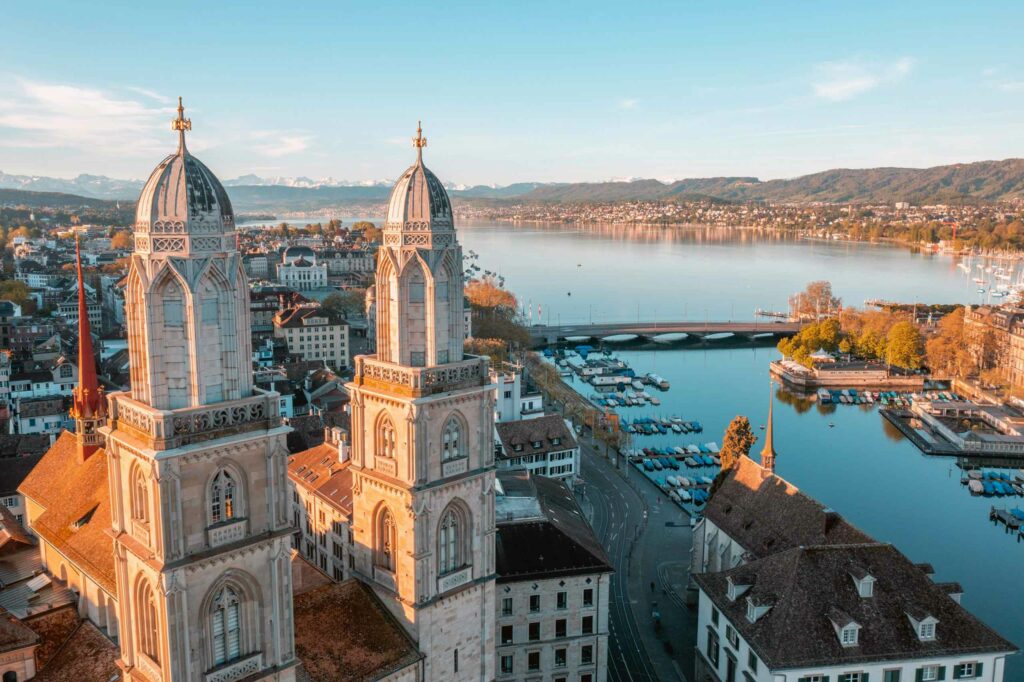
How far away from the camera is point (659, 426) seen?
84.9 m

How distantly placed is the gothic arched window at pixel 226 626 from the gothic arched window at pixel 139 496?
100 inches

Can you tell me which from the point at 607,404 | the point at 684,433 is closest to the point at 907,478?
the point at 684,433

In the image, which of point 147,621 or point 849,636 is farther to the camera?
point 849,636

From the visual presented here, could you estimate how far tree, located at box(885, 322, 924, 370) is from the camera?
110125mm

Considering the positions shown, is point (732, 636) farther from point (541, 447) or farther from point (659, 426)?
point (659, 426)

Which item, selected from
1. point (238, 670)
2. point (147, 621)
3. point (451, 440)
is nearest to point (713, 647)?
point (451, 440)

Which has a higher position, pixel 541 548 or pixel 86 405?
pixel 86 405

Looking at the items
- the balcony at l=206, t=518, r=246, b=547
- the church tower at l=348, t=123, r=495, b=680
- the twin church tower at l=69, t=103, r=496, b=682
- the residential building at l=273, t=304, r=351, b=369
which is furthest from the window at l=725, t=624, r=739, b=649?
the residential building at l=273, t=304, r=351, b=369

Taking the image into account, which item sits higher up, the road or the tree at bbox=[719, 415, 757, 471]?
the tree at bbox=[719, 415, 757, 471]

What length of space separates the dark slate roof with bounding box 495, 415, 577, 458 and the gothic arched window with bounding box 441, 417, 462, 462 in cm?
3329

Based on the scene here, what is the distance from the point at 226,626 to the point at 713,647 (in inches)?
871

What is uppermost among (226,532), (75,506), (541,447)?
(226,532)

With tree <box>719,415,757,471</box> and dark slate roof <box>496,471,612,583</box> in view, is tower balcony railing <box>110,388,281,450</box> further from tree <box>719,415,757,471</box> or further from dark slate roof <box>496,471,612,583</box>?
tree <box>719,415,757,471</box>

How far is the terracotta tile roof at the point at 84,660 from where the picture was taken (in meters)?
22.6
